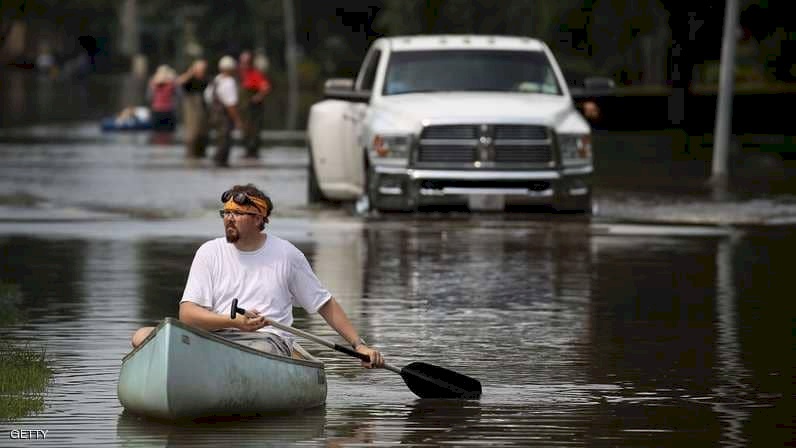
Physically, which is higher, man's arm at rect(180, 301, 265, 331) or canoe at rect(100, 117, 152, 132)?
man's arm at rect(180, 301, 265, 331)

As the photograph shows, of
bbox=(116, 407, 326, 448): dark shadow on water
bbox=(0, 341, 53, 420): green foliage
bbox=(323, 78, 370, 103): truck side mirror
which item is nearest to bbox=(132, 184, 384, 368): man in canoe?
bbox=(116, 407, 326, 448): dark shadow on water

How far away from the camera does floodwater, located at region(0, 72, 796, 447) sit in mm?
11016

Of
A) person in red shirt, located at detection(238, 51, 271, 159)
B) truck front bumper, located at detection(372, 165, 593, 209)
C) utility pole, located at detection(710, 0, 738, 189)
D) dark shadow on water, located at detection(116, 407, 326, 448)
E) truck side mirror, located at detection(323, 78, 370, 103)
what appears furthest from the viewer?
person in red shirt, located at detection(238, 51, 271, 159)

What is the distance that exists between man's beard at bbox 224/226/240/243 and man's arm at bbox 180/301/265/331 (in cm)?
36

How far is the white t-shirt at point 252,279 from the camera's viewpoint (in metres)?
11.4

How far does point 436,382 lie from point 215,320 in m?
1.37

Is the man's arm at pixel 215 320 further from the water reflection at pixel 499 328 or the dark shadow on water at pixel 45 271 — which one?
the dark shadow on water at pixel 45 271

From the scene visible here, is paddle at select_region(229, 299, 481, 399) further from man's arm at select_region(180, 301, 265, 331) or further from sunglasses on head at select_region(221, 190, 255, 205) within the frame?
sunglasses on head at select_region(221, 190, 255, 205)

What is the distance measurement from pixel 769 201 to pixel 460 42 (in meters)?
5.53

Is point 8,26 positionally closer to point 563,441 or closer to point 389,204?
point 389,204

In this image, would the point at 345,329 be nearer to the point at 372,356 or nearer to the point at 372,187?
the point at 372,356

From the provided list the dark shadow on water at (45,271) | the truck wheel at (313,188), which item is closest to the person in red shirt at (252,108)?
the truck wheel at (313,188)

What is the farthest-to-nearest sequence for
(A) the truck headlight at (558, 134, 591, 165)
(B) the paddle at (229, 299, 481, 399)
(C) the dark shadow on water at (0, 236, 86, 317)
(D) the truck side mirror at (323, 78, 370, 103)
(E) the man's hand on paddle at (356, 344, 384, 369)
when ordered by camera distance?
(D) the truck side mirror at (323, 78, 370, 103)
(A) the truck headlight at (558, 134, 591, 165)
(C) the dark shadow on water at (0, 236, 86, 317)
(B) the paddle at (229, 299, 481, 399)
(E) the man's hand on paddle at (356, 344, 384, 369)

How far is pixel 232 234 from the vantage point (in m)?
11.3
